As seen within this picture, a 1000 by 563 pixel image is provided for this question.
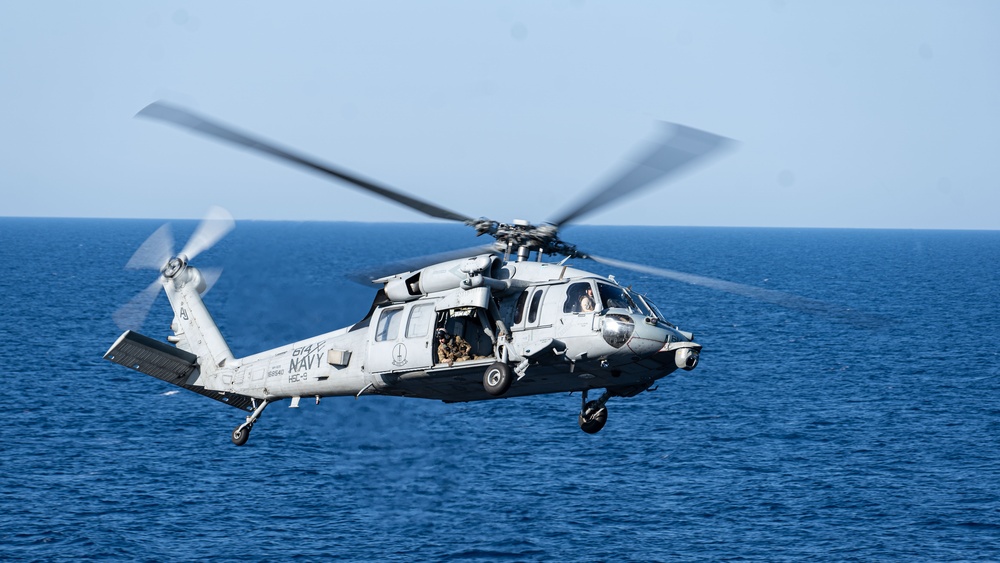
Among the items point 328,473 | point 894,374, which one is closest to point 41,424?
point 328,473

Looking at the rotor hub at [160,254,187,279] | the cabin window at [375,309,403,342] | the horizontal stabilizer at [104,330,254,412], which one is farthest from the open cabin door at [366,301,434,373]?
the rotor hub at [160,254,187,279]

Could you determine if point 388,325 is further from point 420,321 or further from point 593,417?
point 593,417

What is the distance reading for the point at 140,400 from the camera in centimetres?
10125

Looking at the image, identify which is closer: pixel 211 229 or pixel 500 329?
pixel 500 329

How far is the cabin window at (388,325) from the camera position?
1233 inches

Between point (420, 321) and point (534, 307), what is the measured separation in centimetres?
341

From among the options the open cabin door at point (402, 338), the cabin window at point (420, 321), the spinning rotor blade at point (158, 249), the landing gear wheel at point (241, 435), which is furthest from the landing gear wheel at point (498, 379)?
the spinning rotor blade at point (158, 249)

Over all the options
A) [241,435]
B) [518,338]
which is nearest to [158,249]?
[241,435]

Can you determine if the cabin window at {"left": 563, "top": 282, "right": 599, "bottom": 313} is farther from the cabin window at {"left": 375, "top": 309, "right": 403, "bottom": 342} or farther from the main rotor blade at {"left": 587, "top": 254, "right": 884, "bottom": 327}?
the cabin window at {"left": 375, "top": 309, "right": 403, "bottom": 342}

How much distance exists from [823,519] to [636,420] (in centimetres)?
2591

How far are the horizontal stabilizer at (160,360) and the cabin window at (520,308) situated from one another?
1201cm

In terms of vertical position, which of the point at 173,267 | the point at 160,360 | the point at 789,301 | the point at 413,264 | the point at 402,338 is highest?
the point at 413,264

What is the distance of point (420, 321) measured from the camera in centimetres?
3064

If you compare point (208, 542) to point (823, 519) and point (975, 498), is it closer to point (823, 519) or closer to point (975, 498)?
point (823, 519)
